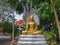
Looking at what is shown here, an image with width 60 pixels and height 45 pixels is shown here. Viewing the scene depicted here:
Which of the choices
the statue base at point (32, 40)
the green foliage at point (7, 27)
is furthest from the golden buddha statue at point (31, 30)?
the green foliage at point (7, 27)

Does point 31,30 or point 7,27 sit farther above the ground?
point 7,27

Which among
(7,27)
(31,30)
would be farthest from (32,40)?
(7,27)

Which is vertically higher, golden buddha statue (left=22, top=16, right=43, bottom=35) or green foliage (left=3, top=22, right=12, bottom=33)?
green foliage (left=3, top=22, right=12, bottom=33)

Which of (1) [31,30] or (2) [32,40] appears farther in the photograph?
(1) [31,30]

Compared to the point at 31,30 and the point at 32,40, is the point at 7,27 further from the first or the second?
the point at 32,40

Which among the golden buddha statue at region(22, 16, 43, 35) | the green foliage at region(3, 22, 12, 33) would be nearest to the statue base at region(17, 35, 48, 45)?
the golden buddha statue at region(22, 16, 43, 35)

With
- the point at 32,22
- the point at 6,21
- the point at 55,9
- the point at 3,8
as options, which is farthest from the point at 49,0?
the point at 6,21

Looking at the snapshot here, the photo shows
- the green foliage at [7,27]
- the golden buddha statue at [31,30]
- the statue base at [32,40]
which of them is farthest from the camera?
the green foliage at [7,27]

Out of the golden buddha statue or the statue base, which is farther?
the golden buddha statue

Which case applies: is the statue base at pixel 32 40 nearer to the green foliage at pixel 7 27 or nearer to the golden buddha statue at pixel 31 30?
the golden buddha statue at pixel 31 30

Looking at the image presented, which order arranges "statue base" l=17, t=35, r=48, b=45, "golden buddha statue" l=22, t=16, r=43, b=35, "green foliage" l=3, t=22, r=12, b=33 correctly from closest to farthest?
"statue base" l=17, t=35, r=48, b=45 < "golden buddha statue" l=22, t=16, r=43, b=35 < "green foliage" l=3, t=22, r=12, b=33

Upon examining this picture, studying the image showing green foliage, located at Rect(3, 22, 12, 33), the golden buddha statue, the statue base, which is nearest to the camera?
the statue base

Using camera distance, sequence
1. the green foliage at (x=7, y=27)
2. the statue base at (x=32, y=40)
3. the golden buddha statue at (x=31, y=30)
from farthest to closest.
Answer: the green foliage at (x=7, y=27) → the golden buddha statue at (x=31, y=30) → the statue base at (x=32, y=40)

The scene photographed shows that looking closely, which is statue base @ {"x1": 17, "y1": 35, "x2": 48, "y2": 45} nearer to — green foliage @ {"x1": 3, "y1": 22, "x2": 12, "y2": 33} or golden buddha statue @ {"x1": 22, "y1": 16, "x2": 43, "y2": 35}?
golden buddha statue @ {"x1": 22, "y1": 16, "x2": 43, "y2": 35}
